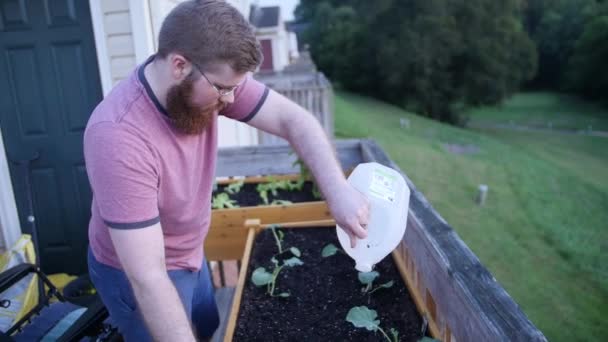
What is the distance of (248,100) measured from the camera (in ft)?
5.16

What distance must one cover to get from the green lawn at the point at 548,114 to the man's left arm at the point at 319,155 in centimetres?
2482

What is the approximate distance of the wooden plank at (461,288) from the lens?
1109 millimetres

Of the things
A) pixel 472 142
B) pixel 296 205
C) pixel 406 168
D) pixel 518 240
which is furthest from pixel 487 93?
pixel 296 205

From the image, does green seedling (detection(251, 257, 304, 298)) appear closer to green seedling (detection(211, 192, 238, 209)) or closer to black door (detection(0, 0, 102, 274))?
green seedling (detection(211, 192, 238, 209))

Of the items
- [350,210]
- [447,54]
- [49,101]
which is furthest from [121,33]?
[447,54]

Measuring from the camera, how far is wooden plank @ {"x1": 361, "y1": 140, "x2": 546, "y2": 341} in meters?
1.11

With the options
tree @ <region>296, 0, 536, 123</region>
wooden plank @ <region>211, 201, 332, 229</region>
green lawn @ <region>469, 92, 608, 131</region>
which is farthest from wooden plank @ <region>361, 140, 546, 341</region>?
green lawn @ <region>469, 92, 608, 131</region>

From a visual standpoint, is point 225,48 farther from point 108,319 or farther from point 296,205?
point 296,205

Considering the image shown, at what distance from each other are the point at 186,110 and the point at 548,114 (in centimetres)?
2999

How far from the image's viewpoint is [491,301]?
47.3 inches

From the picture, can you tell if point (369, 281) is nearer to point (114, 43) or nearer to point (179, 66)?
point (179, 66)

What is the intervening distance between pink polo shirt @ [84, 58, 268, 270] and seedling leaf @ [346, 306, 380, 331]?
1.92ft

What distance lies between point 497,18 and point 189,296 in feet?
85.1

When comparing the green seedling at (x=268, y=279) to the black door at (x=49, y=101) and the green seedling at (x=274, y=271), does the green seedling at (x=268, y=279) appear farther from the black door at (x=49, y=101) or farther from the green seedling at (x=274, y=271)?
the black door at (x=49, y=101)
